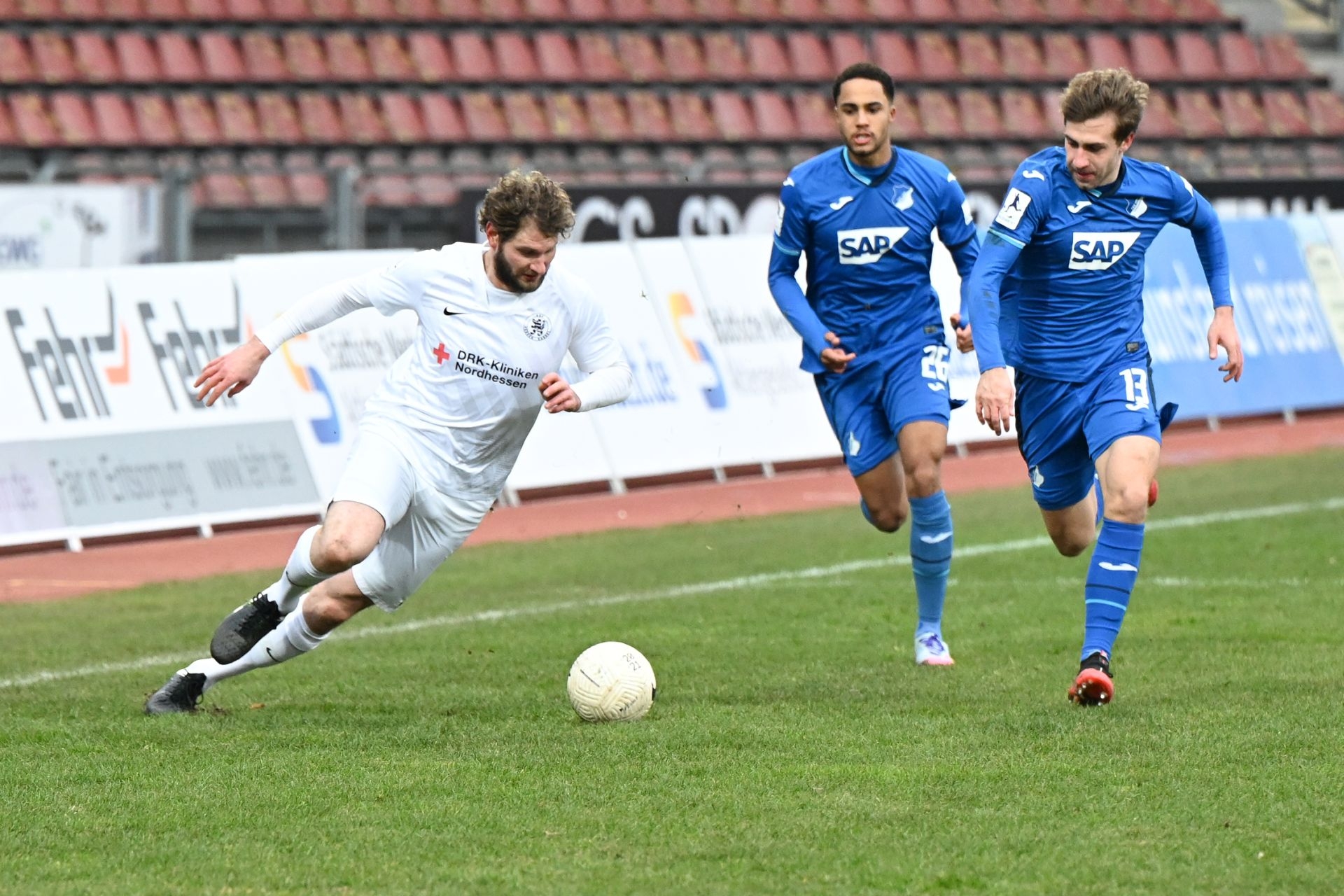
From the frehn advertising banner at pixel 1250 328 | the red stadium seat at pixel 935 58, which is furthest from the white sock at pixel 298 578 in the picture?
the red stadium seat at pixel 935 58

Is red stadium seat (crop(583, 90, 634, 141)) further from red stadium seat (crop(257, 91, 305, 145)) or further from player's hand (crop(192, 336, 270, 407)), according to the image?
player's hand (crop(192, 336, 270, 407))

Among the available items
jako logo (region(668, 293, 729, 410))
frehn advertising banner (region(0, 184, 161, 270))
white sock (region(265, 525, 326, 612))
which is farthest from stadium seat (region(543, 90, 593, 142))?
white sock (region(265, 525, 326, 612))

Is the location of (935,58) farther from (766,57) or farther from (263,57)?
(263,57)

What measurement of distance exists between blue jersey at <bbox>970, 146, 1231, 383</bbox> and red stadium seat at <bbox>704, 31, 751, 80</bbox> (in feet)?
54.4

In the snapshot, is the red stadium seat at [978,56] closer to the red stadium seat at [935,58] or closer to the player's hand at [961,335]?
the red stadium seat at [935,58]

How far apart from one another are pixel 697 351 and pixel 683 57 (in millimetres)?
9311

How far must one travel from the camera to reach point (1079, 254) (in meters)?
7.13

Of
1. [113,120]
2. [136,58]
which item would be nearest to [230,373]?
[113,120]

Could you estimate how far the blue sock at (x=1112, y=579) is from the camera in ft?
22.3

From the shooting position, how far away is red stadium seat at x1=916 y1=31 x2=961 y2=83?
80.9 ft

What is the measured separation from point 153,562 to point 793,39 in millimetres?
14378

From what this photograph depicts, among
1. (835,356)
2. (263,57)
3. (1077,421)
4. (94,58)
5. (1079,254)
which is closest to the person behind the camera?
(1079,254)

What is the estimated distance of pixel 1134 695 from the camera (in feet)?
23.2

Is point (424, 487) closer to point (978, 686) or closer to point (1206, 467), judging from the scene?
point (978, 686)
